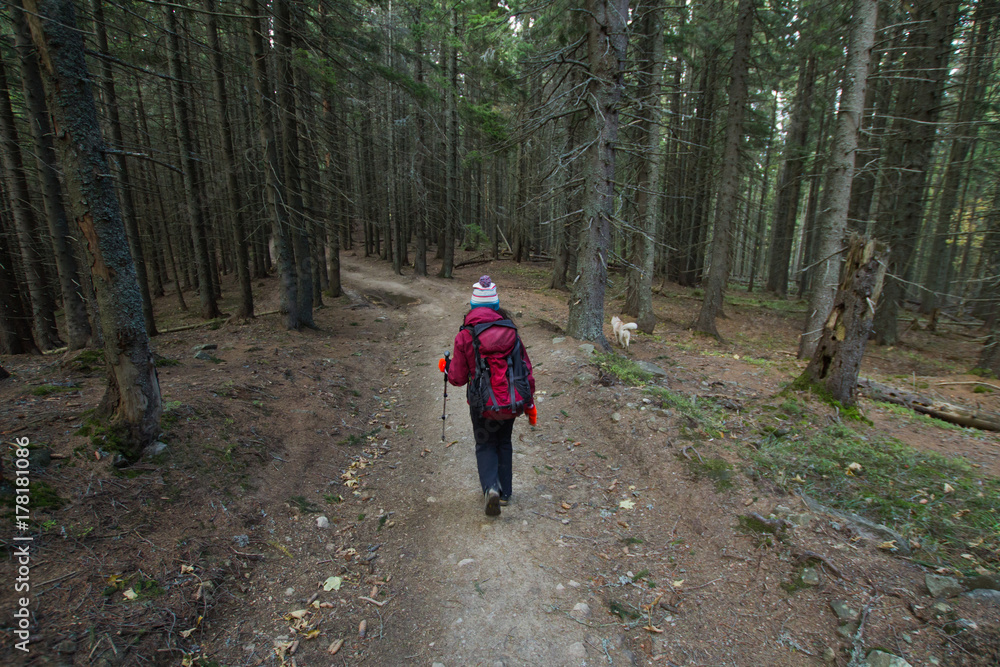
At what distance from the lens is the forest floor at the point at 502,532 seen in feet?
10.1

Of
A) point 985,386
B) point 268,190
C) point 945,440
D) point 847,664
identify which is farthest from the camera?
point 268,190

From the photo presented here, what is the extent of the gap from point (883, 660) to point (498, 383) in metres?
3.48

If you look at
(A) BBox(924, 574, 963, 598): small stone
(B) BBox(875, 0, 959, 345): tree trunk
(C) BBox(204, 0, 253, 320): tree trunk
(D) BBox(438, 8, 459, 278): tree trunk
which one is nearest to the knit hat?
(A) BBox(924, 574, 963, 598): small stone

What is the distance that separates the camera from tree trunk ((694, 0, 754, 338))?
12.7 meters

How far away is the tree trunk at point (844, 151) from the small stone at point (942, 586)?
6989 millimetres

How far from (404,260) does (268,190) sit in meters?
17.7

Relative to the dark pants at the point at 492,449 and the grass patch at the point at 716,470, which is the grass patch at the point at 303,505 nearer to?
the dark pants at the point at 492,449

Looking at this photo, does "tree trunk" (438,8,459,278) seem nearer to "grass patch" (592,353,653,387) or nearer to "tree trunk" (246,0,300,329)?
"tree trunk" (246,0,300,329)

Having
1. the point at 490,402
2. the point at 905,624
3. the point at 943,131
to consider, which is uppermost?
the point at 943,131

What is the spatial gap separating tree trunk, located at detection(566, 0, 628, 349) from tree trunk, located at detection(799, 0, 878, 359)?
4.60 meters

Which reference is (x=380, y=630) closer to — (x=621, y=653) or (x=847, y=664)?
(x=621, y=653)

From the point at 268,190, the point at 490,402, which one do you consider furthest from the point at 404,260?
the point at 490,402

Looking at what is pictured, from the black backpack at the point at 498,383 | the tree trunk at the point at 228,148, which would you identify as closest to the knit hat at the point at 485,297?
the black backpack at the point at 498,383

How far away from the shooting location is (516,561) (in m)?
4.11
